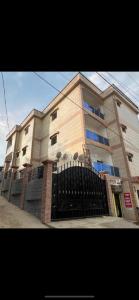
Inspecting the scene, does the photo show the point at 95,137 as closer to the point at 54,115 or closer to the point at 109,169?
the point at 109,169

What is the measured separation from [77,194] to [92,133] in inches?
235

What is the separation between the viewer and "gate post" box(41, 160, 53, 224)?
513 cm

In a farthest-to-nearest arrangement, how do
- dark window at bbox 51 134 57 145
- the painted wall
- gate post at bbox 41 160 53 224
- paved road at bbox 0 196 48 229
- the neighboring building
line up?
dark window at bbox 51 134 57 145, the neighboring building, the painted wall, gate post at bbox 41 160 53 224, paved road at bbox 0 196 48 229

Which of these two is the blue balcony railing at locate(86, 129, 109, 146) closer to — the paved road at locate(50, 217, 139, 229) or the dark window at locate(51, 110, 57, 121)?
the dark window at locate(51, 110, 57, 121)

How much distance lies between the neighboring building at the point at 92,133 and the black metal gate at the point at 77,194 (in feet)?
8.82

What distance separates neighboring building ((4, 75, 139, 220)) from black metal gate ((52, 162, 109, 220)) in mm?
2689

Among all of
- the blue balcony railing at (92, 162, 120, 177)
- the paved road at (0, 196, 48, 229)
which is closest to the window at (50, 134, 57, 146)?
the blue balcony railing at (92, 162, 120, 177)

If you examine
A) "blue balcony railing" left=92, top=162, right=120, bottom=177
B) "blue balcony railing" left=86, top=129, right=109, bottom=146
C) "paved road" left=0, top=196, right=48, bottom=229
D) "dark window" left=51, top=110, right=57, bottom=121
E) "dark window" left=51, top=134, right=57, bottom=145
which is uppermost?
"dark window" left=51, top=110, right=57, bottom=121

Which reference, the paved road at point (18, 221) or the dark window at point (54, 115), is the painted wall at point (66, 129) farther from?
the paved road at point (18, 221)

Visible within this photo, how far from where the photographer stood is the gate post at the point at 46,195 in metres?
5.13
